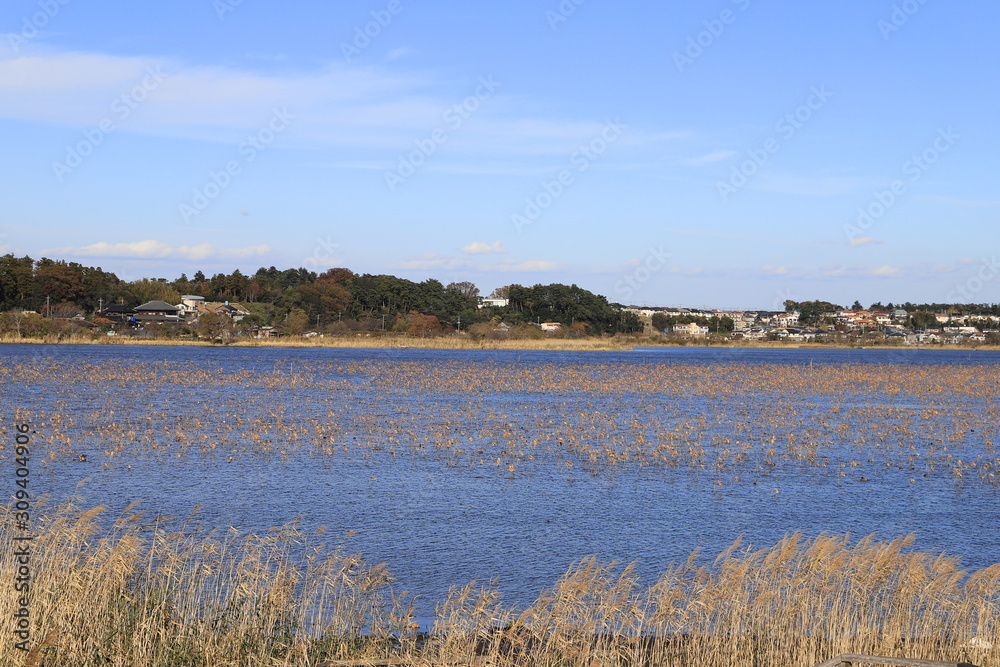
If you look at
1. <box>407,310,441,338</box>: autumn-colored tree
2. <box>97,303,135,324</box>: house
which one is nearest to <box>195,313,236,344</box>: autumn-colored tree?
<box>97,303,135,324</box>: house

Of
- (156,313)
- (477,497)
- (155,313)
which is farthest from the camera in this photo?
(156,313)

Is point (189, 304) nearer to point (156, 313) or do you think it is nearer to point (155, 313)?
point (156, 313)

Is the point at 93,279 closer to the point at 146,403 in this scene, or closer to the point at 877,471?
the point at 146,403

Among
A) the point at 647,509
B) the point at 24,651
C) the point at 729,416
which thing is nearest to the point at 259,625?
the point at 24,651

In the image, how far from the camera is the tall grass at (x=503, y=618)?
9109mm

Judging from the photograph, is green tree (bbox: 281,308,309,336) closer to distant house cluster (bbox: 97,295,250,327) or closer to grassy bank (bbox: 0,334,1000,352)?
distant house cluster (bbox: 97,295,250,327)

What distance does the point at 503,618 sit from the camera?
425 inches

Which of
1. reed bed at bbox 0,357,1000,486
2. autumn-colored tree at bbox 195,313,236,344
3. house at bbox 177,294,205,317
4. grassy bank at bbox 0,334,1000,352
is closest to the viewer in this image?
reed bed at bbox 0,357,1000,486

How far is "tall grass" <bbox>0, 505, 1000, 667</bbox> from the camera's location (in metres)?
9.11

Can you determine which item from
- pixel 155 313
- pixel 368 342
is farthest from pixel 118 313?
pixel 368 342

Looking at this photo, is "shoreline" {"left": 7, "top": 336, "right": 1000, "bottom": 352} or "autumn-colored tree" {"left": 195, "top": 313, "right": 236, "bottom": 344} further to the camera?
"autumn-colored tree" {"left": 195, "top": 313, "right": 236, "bottom": 344}

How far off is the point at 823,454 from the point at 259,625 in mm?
21159

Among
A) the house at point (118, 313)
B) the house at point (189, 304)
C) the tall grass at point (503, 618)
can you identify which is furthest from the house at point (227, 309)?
the tall grass at point (503, 618)

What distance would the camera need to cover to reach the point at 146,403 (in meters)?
38.8
